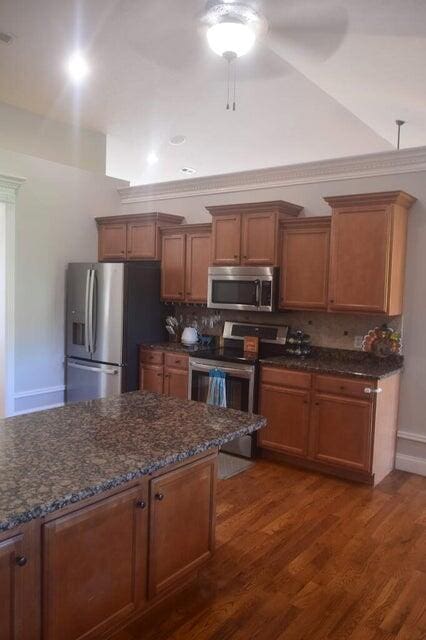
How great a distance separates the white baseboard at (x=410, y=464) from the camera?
157 inches

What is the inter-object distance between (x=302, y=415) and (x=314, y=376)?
0.35 metres

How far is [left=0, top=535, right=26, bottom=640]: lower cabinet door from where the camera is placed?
Answer: 1.46 m

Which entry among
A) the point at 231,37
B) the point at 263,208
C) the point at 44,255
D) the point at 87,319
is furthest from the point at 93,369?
the point at 231,37

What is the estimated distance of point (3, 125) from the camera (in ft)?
→ 16.1

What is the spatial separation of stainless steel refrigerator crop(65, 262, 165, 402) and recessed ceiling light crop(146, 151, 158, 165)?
81.8 inches

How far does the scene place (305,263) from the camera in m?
4.24

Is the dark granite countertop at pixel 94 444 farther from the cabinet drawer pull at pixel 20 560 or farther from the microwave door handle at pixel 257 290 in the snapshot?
the microwave door handle at pixel 257 290

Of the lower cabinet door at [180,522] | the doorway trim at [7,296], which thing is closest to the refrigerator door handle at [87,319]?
the doorway trim at [7,296]

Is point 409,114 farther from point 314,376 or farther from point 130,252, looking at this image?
point 130,252

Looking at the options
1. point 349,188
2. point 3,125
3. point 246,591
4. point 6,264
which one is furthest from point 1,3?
point 246,591

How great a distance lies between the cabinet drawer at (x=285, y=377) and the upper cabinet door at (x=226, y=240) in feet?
3.64

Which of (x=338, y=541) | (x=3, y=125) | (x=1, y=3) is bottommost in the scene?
(x=338, y=541)

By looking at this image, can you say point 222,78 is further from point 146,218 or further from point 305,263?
point 305,263

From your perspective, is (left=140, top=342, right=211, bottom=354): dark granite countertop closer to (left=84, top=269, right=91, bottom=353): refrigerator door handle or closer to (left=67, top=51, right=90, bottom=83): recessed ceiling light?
(left=84, top=269, right=91, bottom=353): refrigerator door handle
